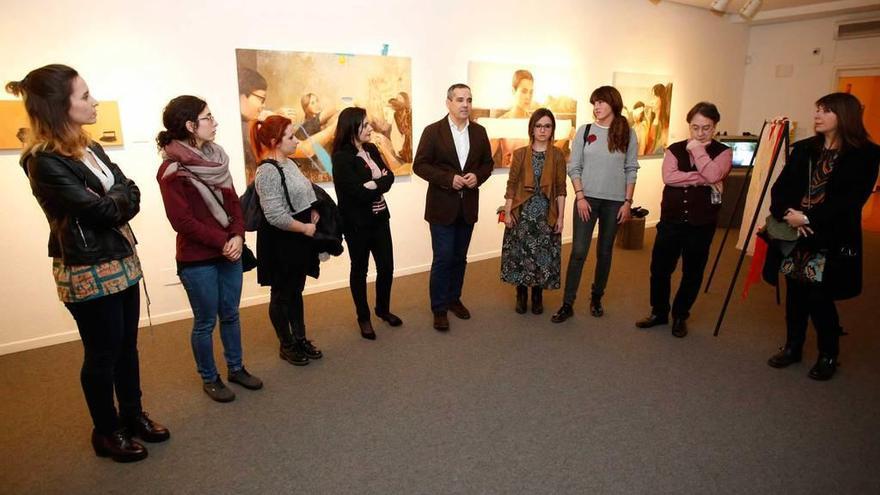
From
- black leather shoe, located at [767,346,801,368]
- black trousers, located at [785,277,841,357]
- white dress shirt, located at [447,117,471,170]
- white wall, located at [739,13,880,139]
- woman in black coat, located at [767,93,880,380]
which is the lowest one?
black leather shoe, located at [767,346,801,368]

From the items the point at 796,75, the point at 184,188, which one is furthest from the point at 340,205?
the point at 796,75

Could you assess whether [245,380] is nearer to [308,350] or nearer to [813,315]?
[308,350]

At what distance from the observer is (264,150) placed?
2998 millimetres

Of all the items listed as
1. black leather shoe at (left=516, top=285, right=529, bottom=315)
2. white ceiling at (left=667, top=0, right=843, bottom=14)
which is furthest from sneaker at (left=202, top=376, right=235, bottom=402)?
white ceiling at (left=667, top=0, right=843, bottom=14)

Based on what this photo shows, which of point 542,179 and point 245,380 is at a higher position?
point 542,179

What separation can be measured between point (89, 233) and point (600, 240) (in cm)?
344

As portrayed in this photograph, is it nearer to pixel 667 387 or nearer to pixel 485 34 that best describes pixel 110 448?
pixel 667 387

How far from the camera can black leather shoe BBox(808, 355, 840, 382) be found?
3242mm

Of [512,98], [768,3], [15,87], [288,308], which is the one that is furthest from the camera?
[768,3]

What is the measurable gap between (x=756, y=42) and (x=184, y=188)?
31.2ft

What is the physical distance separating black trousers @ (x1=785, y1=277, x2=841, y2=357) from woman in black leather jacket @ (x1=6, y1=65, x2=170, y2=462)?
3.78 metres

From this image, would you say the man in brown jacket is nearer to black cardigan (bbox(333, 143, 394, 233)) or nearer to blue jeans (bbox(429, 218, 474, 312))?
blue jeans (bbox(429, 218, 474, 312))

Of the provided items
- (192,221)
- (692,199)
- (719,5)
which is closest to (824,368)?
(692,199)

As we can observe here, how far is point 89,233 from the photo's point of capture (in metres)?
2.13
